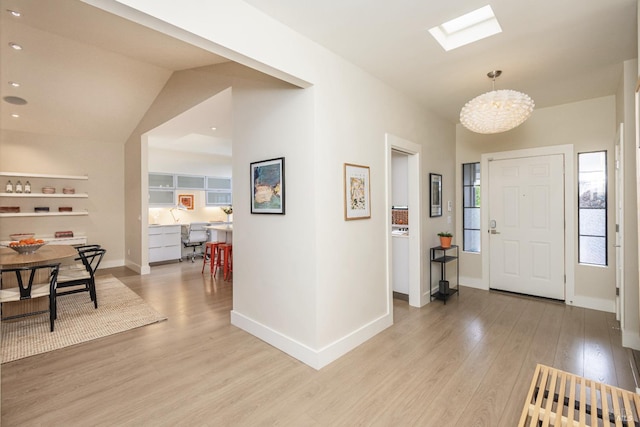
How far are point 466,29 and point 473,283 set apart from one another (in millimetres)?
3687

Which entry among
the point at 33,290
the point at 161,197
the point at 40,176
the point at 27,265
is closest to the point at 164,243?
the point at 161,197

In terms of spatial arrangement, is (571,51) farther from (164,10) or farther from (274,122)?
(164,10)

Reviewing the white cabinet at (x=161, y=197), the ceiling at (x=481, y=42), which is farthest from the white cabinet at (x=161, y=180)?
the ceiling at (x=481, y=42)

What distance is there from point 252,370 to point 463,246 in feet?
12.5

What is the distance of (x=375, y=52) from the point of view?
8.61 feet

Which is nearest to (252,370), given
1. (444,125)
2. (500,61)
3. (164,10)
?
(164,10)

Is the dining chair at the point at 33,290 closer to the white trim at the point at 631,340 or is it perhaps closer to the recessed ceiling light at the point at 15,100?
the recessed ceiling light at the point at 15,100

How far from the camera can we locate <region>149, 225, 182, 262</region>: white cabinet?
6.77 m

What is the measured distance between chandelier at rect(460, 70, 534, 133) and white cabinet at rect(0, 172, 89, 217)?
22.7 feet

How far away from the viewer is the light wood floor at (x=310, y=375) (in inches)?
76.2

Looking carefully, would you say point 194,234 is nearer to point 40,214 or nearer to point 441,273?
point 40,214

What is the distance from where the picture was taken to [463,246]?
4.86 m

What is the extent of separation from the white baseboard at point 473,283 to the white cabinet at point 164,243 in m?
6.09

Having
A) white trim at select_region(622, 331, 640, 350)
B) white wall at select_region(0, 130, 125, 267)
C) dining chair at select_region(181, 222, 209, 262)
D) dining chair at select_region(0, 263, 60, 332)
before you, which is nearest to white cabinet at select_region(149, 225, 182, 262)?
dining chair at select_region(181, 222, 209, 262)
